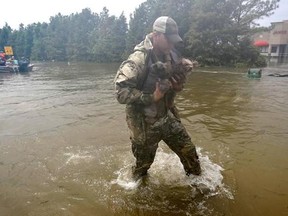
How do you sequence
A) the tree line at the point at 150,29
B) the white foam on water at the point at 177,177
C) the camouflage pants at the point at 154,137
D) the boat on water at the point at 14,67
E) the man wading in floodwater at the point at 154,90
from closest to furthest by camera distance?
the man wading in floodwater at the point at 154,90 < the camouflage pants at the point at 154,137 < the white foam on water at the point at 177,177 < the boat on water at the point at 14,67 < the tree line at the point at 150,29

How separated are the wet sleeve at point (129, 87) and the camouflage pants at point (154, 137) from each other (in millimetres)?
427

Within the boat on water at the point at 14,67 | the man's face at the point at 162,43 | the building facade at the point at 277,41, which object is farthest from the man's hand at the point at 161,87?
the building facade at the point at 277,41

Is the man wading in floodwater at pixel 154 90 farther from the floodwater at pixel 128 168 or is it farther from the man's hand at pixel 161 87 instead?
the floodwater at pixel 128 168

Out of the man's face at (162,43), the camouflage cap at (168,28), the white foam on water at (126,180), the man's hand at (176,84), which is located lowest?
the white foam on water at (126,180)

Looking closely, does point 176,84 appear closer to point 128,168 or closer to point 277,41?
point 128,168

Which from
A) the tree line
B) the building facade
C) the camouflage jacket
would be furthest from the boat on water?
the building facade

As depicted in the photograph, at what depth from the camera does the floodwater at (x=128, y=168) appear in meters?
3.66

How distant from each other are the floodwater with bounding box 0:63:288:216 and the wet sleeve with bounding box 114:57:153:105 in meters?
1.47

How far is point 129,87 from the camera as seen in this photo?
3.18m

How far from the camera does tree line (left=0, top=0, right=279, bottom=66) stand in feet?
103

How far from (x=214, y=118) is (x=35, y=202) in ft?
18.5

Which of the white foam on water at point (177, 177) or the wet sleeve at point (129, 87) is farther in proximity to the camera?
the white foam on water at point (177, 177)

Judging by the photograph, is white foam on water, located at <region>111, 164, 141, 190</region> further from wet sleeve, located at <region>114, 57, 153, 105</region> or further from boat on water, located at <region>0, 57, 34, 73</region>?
boat on water, located at <region>0, 57, 34, 73</region>

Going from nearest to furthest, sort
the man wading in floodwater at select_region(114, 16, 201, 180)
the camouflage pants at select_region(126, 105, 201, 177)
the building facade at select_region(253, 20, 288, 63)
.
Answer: the man wading in floodwater at select_region(114, 16, 201, 180) < the camouflage pants at select_region(126, 105, 201, 177) < the building facade at select_region(253, 20, 288, 63)
